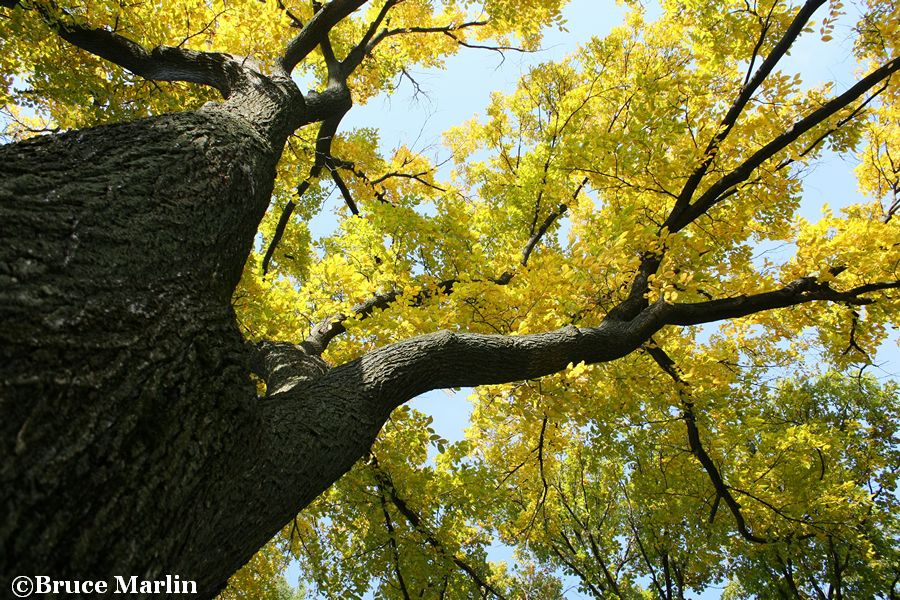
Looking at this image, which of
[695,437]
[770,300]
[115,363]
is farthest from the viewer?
[695,437]

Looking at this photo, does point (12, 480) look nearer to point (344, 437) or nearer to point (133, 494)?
point (133, 494)

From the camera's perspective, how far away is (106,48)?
385cm

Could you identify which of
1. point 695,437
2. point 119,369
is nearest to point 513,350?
point 119,369

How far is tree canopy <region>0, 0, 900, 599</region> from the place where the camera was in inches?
150

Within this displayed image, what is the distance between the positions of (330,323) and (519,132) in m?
5.20

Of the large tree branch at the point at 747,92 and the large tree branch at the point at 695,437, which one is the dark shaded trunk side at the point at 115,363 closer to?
the large tree branch at the point at 747,92

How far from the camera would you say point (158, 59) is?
388 cm

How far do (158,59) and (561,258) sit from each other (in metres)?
4.35

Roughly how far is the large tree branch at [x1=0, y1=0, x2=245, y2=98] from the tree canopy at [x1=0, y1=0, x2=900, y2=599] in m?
0.02

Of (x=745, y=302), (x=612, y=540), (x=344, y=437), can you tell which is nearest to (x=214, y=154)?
(x=344, y=437)

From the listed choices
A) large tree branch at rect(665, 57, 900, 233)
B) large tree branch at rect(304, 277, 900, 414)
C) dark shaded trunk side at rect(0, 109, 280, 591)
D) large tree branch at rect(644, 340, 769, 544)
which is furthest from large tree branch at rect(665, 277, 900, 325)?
dark shaded trunk side at rect(0, 109, 280, 591)

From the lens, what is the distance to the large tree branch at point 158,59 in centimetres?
377

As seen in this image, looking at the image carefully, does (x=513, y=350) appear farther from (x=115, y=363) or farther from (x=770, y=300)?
(x=770, y=300)

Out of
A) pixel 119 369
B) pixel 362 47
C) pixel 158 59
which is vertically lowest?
pixel 119 369
